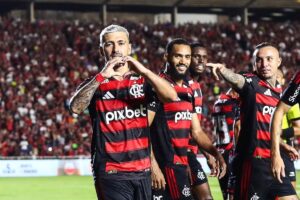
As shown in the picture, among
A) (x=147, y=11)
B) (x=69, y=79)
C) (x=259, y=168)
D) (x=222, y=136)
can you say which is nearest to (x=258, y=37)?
(x=147, y=11)

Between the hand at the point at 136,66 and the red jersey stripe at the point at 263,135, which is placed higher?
the hand at the point at 136,66

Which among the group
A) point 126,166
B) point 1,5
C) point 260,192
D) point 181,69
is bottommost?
point 260,192

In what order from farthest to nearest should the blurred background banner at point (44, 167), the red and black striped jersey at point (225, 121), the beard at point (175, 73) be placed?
the blurred background banner at point (44, 167) < the red and black striped jersey at point (225, 121) < the beard at point (175, 73)

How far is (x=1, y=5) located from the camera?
42344 mm

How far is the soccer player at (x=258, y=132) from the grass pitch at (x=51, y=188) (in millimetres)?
9773

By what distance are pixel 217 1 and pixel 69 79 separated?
48.3 feet

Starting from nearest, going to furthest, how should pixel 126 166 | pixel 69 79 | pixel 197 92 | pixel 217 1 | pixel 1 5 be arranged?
pixel 126 166
pixel 197 92
pixel 69 79
pixel 1 5
pixel 217 1

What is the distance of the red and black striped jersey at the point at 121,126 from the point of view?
6.50 metres

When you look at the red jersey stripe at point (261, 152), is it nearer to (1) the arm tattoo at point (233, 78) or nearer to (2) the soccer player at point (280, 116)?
(1) the arm tattoo at point (233, 78)

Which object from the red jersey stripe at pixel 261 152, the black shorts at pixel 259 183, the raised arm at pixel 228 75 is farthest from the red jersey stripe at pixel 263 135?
the raised arm at pixel 228 75

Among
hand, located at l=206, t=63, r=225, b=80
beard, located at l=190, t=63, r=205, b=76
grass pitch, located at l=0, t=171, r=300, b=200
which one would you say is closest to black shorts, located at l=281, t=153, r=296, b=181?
hand, located at l=206, t=63, r=225, b=80

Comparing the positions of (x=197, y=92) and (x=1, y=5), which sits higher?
(x=1, y=5)

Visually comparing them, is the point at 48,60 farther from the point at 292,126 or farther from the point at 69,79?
the point at 292,126

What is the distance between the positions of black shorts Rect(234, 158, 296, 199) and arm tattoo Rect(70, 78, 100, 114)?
244 cm
